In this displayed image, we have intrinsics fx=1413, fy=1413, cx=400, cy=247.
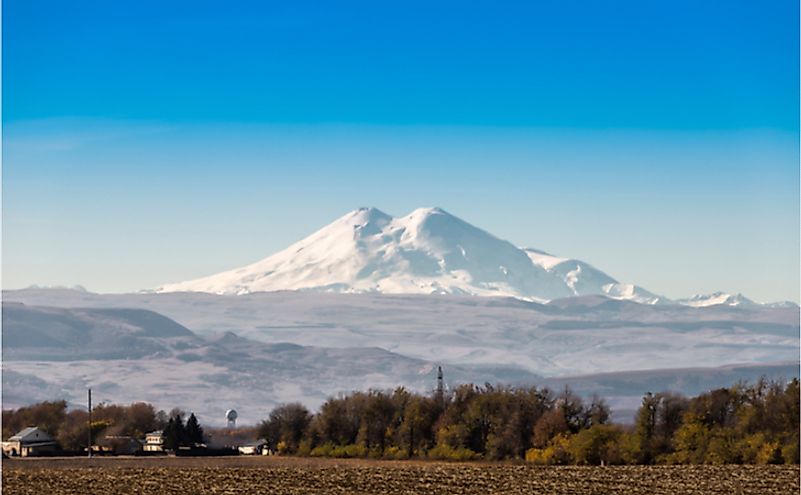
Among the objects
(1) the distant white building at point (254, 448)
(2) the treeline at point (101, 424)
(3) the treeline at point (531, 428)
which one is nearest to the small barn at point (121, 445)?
(2) the treeline at point (101, 424)

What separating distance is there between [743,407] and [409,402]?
98.5 ft

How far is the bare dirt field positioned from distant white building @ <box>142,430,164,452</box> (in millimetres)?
35625

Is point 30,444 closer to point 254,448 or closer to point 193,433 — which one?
point 193,433

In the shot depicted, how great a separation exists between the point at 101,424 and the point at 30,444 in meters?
8.63

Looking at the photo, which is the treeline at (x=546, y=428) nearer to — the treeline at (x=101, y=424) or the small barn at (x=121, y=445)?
the treeline at (x=101, y=424)

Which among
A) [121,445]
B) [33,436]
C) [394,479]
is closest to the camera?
[394,479]

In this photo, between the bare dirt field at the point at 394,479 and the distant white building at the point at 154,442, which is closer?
the bare dirt field at the point at 394,479

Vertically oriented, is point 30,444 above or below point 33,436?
below

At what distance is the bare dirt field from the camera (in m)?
66.1

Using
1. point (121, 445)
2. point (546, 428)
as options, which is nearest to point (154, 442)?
point (121, 445)

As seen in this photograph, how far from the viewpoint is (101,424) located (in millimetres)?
132375

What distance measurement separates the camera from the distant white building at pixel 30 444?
400 ft

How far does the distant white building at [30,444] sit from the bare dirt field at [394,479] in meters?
29.8

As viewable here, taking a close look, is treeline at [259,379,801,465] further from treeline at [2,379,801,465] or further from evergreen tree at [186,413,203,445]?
evergreen tree at [186,413,203,445]
